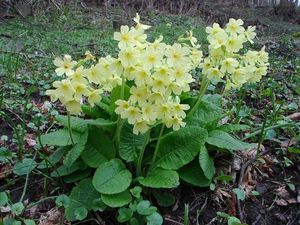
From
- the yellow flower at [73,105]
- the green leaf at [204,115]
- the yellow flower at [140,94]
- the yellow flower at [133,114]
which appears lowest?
the green leaf at [204,115]

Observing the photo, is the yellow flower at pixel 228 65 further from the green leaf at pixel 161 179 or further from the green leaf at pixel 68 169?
the green leaf at pixel 68 169

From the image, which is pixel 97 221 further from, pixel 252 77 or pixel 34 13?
pixel 34 13

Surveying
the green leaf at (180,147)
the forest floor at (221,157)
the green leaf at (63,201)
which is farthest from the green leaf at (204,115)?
the green leaf at (63,201)

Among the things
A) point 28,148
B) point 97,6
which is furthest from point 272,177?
point 97,6

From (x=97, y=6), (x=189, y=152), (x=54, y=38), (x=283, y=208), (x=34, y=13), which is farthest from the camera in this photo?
(x=97, y=6)

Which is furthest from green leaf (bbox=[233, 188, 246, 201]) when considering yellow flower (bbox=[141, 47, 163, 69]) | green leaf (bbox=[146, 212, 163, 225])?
yellow flower (bbox=[141, 47, 163, 69])

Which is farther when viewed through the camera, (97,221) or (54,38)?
(54,38)

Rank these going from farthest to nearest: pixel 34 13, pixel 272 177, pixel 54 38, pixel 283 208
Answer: pixel 34 13 → pixel 54 38 → pixel 272 177 → pixel 283 208

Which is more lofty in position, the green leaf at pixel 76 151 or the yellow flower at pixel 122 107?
the yellow flower at pixel 122 107
